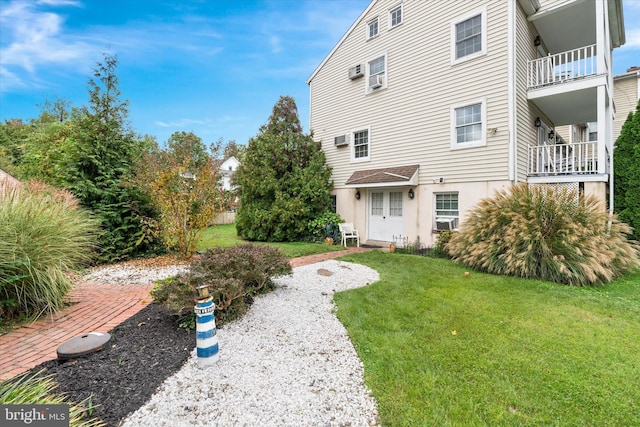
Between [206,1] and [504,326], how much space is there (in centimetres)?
1135

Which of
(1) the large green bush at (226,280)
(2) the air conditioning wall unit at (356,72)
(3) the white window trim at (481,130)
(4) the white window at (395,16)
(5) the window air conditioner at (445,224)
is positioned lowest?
(1) the large green bush at (226,280)

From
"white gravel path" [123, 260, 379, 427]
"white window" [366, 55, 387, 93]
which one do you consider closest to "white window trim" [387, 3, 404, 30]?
"white window" [366, 55, 387, 93]

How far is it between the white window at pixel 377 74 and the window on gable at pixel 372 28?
1.07 metres

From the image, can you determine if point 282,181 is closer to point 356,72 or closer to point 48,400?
point 356,72

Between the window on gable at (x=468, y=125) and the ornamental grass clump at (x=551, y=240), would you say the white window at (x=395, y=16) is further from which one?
the ornamental grass clump at (x=551, y=240)

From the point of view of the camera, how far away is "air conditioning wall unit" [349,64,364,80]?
1202cm

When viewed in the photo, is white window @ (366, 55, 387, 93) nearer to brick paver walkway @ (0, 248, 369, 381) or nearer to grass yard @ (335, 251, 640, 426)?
grass yard @ (335, 251, 640, 426)

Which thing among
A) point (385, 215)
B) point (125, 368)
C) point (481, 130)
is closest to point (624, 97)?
point (481, 130)

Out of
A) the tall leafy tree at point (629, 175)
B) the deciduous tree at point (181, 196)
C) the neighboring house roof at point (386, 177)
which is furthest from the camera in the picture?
the neighboring house roof at point (386, 177)

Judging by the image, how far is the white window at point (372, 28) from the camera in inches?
461

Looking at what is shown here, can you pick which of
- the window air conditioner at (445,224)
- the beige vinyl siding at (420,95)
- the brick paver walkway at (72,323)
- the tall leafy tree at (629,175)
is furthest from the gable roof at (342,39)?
the brick paver walkway at (72,323)

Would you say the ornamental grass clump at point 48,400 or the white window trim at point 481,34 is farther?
the white window trim at point 481,34

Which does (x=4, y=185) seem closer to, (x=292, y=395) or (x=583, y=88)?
(x=292, y=395)

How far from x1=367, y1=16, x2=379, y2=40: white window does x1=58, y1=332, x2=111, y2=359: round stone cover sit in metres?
12.9
